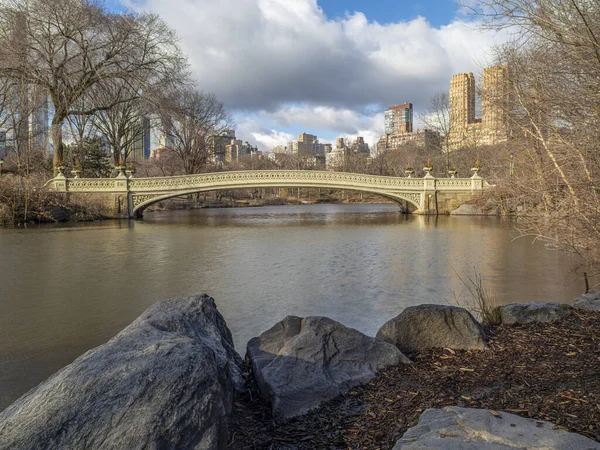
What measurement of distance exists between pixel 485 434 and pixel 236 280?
6.25 metres

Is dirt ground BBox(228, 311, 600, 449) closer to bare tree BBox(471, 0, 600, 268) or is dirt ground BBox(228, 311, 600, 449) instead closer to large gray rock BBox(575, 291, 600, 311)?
large gray rock BBox(575, 291, 600, 311)

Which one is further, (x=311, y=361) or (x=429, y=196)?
(x=429, y=196)

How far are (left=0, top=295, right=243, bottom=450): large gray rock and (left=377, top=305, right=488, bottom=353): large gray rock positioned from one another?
168 cm

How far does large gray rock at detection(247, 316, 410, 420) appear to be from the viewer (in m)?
2.51

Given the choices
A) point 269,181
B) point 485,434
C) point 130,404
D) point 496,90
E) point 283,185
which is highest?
point 496,90

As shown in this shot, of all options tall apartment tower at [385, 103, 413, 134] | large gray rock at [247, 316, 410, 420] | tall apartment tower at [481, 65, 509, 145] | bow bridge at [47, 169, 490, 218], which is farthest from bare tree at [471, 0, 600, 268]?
tall apartment tower at [385, 103, 413, 134]

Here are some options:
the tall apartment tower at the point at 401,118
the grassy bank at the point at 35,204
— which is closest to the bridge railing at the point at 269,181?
the grassy bank at the point at 35,204

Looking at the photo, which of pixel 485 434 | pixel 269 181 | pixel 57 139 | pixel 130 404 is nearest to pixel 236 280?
pixel 130 404

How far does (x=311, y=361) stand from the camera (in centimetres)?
278

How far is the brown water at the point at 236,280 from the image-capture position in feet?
15.9

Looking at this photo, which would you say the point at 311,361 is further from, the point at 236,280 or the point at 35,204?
the point at 35,204

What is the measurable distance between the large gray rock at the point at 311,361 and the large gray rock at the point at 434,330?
0.37 m

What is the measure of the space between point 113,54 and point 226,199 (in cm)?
2467

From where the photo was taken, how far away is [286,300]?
6.19 meters
